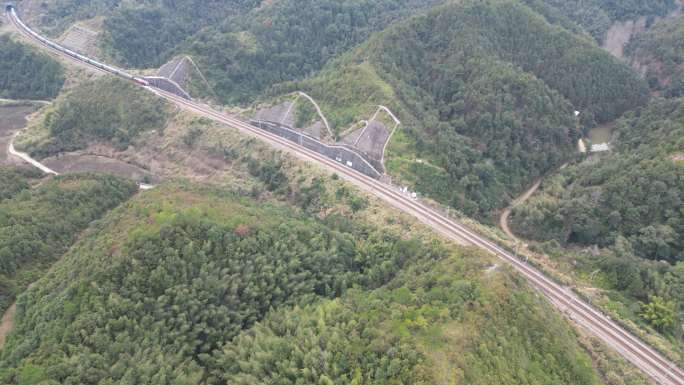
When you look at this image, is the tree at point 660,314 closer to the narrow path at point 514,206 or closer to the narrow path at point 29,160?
the narrow path at point 514,206

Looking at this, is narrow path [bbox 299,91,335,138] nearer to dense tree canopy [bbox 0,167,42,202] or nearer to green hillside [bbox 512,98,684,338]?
green hillside [bbox 512,98,684,338]

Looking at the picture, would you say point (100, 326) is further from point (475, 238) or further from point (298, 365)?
point (475, 238)

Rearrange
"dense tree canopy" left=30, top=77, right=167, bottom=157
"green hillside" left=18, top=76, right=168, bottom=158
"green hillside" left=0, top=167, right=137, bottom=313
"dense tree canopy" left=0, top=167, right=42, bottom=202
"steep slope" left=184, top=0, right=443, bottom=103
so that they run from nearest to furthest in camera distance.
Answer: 1. "green hillside" left=0, top=167, right=137, bottom=313
2. "dense tree canopy" left=0, top=167, right=42, bottom=202
3. "green hillside" left=18, top=76, right=168, bottom=158
4. "dense tree canopy" left=30, top=77, right=167, bottom=157
5. "steep slope" left=184, top=0, right=443, bottom=103

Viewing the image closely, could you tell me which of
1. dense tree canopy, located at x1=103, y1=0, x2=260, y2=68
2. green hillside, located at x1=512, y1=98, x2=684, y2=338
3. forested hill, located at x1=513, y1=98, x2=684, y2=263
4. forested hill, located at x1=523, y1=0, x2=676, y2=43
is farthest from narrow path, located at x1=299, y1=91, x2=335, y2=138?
forested hill, located at x1=523, y1=0, x2=676, y2=43

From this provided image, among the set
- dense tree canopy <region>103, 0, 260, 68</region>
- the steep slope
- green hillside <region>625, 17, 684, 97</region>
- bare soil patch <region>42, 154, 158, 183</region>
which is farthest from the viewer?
dense tree canopy <region>103, 0, 260, 68</region>

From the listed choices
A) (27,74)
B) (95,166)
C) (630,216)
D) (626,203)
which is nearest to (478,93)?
(626,203)

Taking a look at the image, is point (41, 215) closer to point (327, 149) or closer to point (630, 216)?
point (327, 149)

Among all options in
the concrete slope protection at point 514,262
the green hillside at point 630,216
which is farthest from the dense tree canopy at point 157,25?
the green hillside at point 630,216
